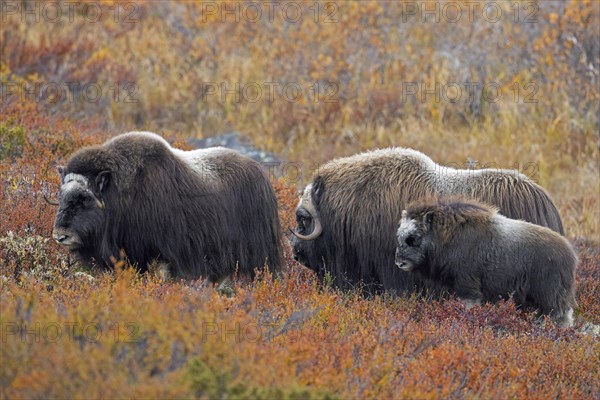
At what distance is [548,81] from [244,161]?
20.0ft

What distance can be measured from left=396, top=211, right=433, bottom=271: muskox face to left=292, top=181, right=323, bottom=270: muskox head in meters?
0.67

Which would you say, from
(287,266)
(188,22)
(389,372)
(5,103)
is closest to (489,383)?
(389,372)

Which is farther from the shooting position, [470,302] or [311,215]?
[311,215]

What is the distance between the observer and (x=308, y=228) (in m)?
5.68

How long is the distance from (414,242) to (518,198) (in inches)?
30.2

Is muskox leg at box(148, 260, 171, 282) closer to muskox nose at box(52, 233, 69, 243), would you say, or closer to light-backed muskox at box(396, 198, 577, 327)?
muskox nose at box(52, 233, 69, 243)

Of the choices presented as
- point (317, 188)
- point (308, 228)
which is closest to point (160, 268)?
point (308, 228)

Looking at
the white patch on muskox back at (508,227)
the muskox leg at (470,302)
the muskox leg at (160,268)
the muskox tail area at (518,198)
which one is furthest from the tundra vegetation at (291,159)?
the muskox tail area at (518,198)

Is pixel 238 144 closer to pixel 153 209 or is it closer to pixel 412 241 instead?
pixel 153 209

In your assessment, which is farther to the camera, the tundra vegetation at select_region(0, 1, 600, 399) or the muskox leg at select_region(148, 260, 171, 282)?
the muskox leg at select_region(148, 260, 171, 282)

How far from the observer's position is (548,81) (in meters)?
10.8

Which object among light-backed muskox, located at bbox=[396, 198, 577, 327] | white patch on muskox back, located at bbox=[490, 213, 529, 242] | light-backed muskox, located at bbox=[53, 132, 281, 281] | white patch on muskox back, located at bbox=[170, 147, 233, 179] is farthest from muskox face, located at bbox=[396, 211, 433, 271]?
white patch on muskox back, located at bbox=[170, 147, 233, 179]

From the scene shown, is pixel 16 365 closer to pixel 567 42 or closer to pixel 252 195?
pixel 252 195

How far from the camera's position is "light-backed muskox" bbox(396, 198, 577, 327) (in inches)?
195
